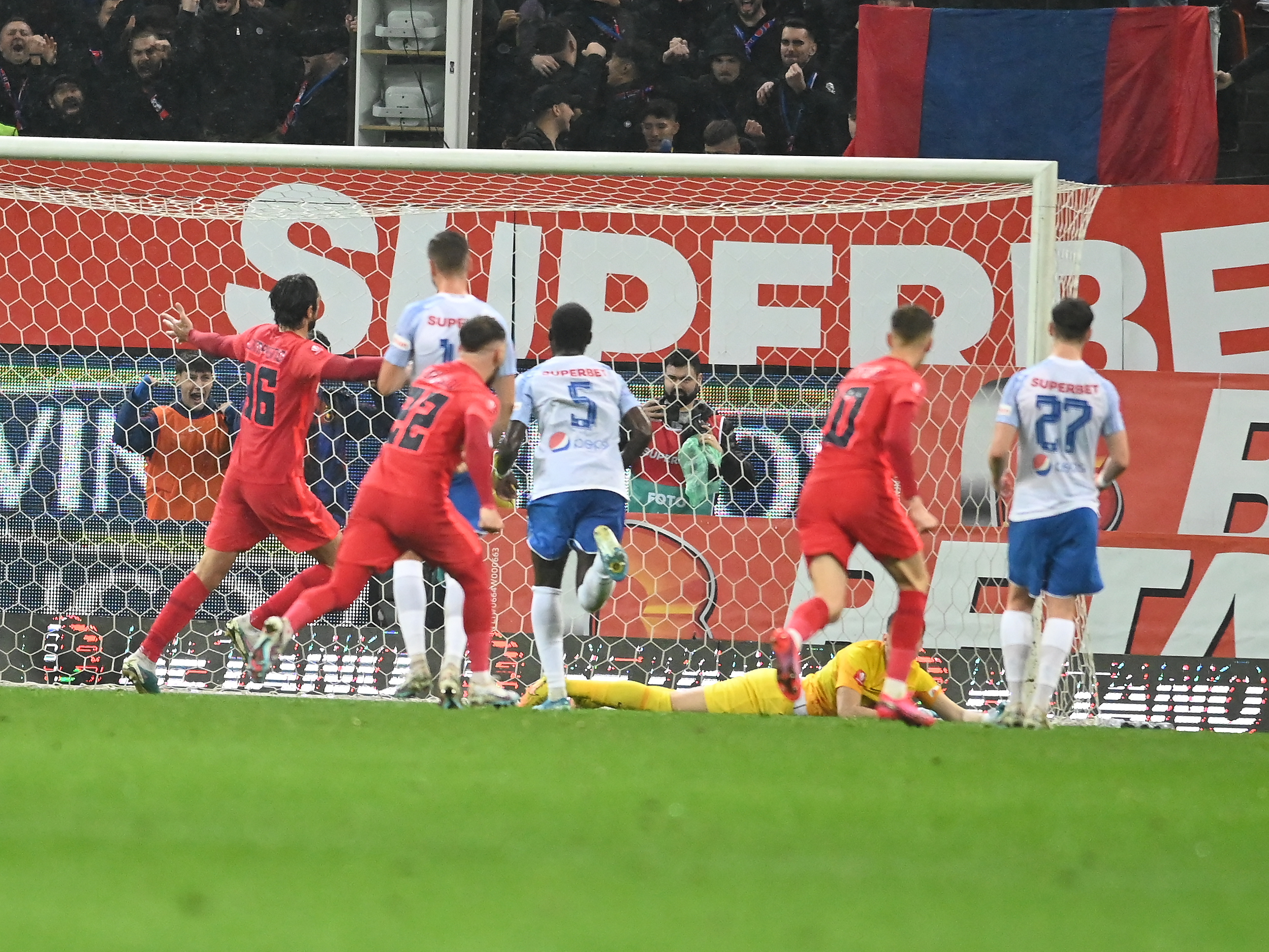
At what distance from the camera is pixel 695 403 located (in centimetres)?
842

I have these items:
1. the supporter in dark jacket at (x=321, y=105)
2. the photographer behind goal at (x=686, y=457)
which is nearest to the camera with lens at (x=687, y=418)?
the photographer behind goal at (x=686, y=457)

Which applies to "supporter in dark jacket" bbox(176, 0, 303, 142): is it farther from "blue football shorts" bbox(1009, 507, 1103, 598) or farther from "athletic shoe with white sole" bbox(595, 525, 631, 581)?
"blue football shorts" bbox(1009, 507, 1103, 598)

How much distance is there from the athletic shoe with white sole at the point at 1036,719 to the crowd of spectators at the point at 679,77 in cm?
459

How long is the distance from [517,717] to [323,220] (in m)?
3.77

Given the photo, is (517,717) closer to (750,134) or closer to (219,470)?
(219,470)

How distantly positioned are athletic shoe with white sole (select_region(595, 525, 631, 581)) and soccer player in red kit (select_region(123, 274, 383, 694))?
1.14 m

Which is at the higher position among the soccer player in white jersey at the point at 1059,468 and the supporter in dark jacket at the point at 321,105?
the supporter in dark jacket at the point at 321,105

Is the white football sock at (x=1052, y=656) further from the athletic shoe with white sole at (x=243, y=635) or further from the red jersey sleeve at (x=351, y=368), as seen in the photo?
the athletic shoe with white sole at (x=243, y=635)

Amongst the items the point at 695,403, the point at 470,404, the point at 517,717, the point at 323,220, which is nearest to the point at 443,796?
the point at 517,717

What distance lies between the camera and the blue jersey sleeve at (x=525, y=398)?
669 cm

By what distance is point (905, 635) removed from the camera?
246 inches

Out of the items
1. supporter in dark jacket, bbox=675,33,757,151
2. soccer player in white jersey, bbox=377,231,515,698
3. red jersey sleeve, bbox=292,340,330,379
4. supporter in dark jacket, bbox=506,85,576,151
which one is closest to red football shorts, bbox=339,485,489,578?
soccer player in white jersey, bbox=377,231,515,698

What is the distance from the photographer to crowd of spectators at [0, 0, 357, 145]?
35.0 feet

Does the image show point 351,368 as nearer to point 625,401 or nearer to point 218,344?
point 218,344
